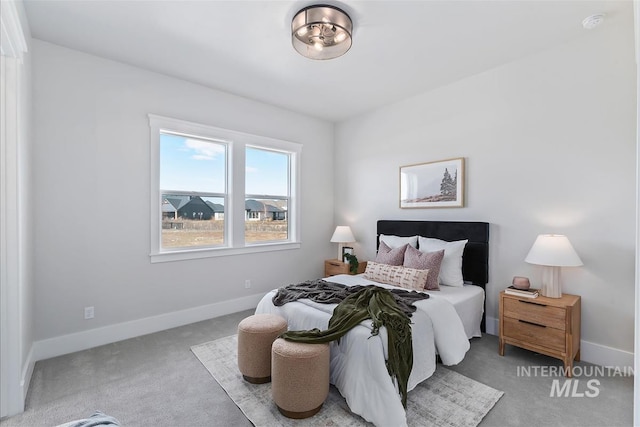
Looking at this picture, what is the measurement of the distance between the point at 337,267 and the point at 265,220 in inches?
49.6

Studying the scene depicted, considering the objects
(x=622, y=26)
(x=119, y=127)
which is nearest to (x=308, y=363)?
(x=119, y=127)

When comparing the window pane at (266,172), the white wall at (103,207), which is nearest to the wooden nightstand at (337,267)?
the window pane at (266,172)

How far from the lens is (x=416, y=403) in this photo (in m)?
2.07

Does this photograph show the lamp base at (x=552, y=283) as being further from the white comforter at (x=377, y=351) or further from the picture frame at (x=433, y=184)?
the picture frame at (x=433, y=184)

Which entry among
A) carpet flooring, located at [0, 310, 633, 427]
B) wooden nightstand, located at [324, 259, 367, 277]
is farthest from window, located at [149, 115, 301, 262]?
carpet flooring, located at [0, 310, 633, 427]

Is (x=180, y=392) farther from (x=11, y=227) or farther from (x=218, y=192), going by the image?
(x=218, y=192)

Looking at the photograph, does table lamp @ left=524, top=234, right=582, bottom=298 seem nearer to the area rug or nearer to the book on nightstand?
the book on nightstand

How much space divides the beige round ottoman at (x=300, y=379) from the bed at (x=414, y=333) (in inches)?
7.9

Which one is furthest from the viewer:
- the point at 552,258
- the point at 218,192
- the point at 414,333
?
the point at 218,192

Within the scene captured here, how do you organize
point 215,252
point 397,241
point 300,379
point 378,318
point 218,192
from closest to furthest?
point 300,379 < point 378,318 < point 397,241 < point 215,252 < point 218,192

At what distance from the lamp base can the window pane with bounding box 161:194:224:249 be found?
3547 mm

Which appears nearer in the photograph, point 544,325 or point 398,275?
point 544,325

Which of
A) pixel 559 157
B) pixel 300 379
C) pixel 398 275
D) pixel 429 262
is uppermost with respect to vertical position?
pixel 559 157

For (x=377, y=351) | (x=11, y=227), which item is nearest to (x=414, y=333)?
(x=377, y=351)
